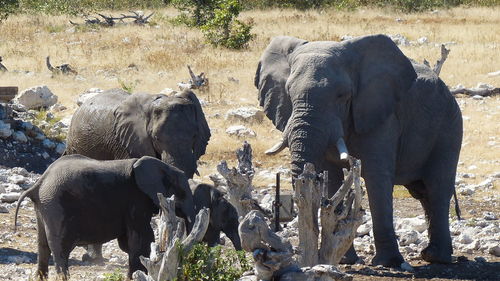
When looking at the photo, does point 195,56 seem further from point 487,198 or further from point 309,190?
point 309,190

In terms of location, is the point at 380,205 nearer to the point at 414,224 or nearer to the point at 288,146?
the point at 288,146

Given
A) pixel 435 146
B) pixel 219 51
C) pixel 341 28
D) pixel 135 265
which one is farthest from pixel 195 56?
pixel 135 265

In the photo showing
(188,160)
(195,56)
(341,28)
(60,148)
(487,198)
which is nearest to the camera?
(188,160)

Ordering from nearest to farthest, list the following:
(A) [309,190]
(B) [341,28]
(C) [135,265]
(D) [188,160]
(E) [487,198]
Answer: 1. (A) [309,190]
2. (C) [135,265]
3. (D) [188,160]
4. (E) [487,198]
5. (B) [341,28]

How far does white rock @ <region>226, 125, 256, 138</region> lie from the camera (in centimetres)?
2220

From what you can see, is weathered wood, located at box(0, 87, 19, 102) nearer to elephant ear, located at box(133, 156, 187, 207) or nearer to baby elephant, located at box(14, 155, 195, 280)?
baby elephant, located at box(14, 155, 195, 280)

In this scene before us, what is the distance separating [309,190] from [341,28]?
28.4m

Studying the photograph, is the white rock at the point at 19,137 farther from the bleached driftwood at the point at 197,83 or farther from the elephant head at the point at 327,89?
the bleached driftwood at the point at 197,83

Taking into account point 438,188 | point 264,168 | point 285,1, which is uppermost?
point 438,188

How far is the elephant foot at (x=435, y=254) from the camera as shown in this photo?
41.9 ft

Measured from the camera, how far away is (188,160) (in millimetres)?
12203

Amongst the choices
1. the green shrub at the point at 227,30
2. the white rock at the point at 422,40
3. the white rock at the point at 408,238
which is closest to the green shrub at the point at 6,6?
the green shrub at the point at 227,30

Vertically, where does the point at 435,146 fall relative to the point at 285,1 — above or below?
above

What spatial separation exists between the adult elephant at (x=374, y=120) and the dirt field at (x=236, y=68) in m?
0.70
